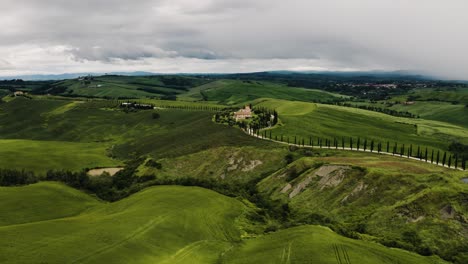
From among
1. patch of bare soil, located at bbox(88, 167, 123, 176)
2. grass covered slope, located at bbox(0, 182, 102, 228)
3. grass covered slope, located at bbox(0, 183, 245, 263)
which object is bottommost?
patch of bare soil, located at bbox(88, 167, 123, 176)

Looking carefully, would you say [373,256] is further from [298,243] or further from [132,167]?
[132,167]

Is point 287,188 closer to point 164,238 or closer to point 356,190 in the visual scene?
point 356,190

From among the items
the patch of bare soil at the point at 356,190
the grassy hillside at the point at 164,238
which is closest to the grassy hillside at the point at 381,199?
the patch of bare soil at the point at 356,190

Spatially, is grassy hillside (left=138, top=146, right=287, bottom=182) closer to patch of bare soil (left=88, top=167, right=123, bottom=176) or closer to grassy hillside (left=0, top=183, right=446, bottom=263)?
patch of bare soil (left=88, top=167, right=123, bottom=176)

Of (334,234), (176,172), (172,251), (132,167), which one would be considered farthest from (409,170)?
(132,167)

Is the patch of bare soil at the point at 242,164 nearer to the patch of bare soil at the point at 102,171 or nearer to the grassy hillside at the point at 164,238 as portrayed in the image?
the grassy hillside at the point at 164,238

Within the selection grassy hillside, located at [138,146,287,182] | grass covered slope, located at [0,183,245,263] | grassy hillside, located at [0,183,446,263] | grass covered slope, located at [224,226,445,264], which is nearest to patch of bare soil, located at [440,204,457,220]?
grass covered slope, located at [224,226,445,264]
